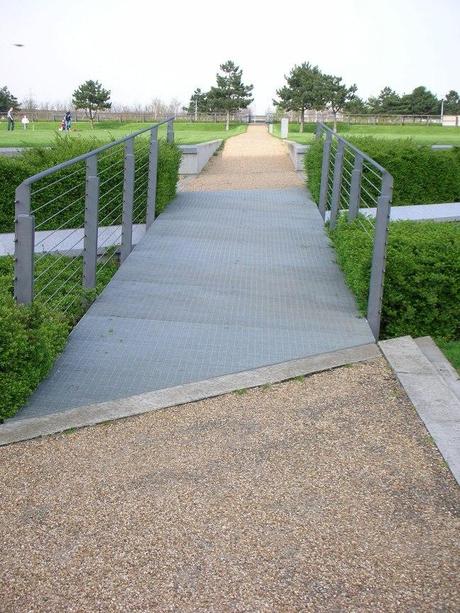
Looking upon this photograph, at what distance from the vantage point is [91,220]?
6.26 meters

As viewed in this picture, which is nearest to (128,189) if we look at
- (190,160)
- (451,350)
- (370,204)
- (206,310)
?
(206,310)

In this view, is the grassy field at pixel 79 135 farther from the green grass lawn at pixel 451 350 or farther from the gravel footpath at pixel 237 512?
the gravel footpath at pixel 237 512

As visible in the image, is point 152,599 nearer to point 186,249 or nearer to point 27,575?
point 27,575

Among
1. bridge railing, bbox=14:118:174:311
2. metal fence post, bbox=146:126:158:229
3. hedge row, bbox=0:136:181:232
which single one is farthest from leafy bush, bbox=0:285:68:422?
hedge row, bbox=0:136:181:232

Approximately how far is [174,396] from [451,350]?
93.0 inches

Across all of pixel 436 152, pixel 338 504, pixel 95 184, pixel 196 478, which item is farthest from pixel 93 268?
pixel 436 152

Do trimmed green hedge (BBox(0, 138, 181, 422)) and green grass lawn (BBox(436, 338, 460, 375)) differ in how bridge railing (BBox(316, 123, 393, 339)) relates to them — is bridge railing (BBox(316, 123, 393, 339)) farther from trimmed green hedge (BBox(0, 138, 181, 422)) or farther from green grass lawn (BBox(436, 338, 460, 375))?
trimmed green hedge (BBox(0, 138, 181, 422))

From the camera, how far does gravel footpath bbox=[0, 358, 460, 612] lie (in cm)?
274

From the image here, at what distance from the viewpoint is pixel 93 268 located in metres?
6.42

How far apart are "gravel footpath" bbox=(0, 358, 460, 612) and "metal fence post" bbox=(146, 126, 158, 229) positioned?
16.5 feet

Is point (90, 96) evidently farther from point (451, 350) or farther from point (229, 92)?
point (451, 350)

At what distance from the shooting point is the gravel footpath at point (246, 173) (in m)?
13.8

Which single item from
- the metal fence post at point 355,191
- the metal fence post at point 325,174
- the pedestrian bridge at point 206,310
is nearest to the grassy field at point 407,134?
the metal fence post at point 325,174

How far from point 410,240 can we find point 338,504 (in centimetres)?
343
